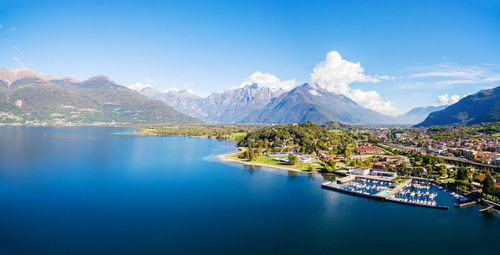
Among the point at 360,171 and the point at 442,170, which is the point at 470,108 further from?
the point at 360,171

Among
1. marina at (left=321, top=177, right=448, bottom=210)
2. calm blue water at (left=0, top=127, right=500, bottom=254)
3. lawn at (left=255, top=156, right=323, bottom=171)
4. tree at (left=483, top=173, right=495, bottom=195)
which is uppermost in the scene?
tree at (left=483, top=173, right=495, bottom=195)

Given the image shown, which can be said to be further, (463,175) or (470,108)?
(470,108)

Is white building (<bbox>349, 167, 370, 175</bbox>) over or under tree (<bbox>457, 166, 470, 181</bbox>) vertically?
under

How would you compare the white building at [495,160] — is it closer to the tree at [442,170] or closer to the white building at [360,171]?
the tree at [442,170]

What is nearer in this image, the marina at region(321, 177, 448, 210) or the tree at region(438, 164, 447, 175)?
the marina at region(321, 177, 448, 210)

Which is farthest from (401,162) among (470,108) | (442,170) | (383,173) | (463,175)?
(470,108)

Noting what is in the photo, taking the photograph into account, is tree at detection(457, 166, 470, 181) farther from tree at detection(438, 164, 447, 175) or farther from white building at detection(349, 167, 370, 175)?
white building at detection(349, 167, 370, 175)

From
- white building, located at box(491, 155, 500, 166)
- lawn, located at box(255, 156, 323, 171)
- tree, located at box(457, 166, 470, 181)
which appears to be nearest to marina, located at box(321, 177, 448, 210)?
tree, located at box(457, 166, 470, 181)

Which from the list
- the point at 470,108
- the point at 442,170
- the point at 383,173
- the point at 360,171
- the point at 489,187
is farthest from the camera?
the point at 470,108

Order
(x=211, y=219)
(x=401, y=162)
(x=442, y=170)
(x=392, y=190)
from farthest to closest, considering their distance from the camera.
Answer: (x=401, y=162) < (x=442, y=170) < (x=392, y=190) < (x=211, y=219)
